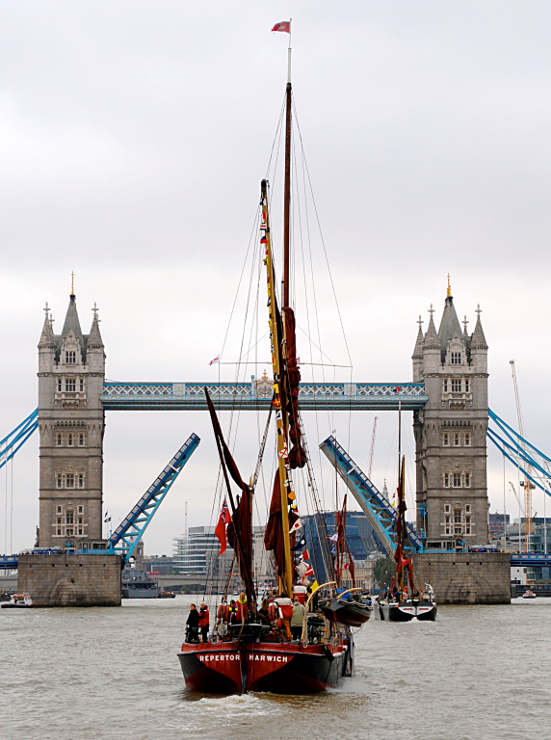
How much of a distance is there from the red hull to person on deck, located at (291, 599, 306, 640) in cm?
97

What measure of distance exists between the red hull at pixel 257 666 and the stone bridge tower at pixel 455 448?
77.0 m

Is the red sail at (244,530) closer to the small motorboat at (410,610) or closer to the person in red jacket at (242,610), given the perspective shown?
the person in red jacket at (242,610)

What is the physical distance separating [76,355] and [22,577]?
18.1m

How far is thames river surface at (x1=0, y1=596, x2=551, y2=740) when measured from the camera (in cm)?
3666

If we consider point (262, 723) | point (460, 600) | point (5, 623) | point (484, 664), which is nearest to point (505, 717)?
point (262, 723)

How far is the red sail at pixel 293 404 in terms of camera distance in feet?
150

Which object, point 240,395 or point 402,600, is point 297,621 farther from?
point 240,395

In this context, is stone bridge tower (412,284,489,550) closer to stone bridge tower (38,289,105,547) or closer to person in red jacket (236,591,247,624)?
stone bridge tower (38,289,105,547)

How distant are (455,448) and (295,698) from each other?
260 ft

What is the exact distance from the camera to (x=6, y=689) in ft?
153

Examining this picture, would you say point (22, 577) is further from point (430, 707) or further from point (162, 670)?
point (430, 707)

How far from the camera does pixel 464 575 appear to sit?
363 ft

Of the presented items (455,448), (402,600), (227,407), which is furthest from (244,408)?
(402,600)

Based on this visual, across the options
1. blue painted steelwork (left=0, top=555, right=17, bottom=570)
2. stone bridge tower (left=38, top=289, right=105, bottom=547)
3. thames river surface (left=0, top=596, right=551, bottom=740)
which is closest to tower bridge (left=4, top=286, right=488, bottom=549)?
stone bridge tower (left=38, top=289, right=105, bottom=547)
